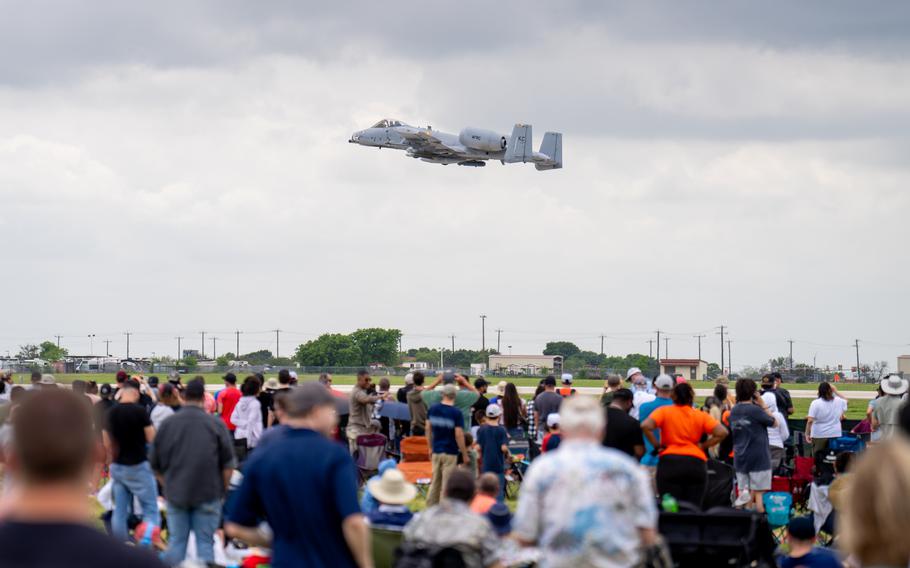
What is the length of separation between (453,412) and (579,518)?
28.0ft

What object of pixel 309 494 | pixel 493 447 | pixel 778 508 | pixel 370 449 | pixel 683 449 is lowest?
pixel 778 508

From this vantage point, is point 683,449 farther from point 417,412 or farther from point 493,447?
point 417,412

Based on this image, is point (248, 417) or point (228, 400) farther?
point (228, 400)

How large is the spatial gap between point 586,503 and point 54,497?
266 cm

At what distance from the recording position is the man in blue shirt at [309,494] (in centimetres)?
594

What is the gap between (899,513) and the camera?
319cm

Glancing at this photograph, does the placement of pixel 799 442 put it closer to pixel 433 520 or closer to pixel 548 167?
pixel 433 520

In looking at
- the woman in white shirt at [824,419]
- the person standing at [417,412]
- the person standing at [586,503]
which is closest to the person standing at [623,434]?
the woman in white shirt at [824,419]

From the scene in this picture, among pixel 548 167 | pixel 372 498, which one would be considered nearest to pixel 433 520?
pixel 372 498

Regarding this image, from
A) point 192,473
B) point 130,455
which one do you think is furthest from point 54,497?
point 130,455

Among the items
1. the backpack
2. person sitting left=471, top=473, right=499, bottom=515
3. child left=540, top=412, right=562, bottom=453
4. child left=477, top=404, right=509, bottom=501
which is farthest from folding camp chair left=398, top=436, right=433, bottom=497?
the backpack

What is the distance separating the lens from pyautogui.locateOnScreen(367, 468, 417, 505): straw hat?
8734 millimetres

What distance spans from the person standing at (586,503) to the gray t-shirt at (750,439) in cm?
836

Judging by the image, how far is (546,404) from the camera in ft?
51.8
